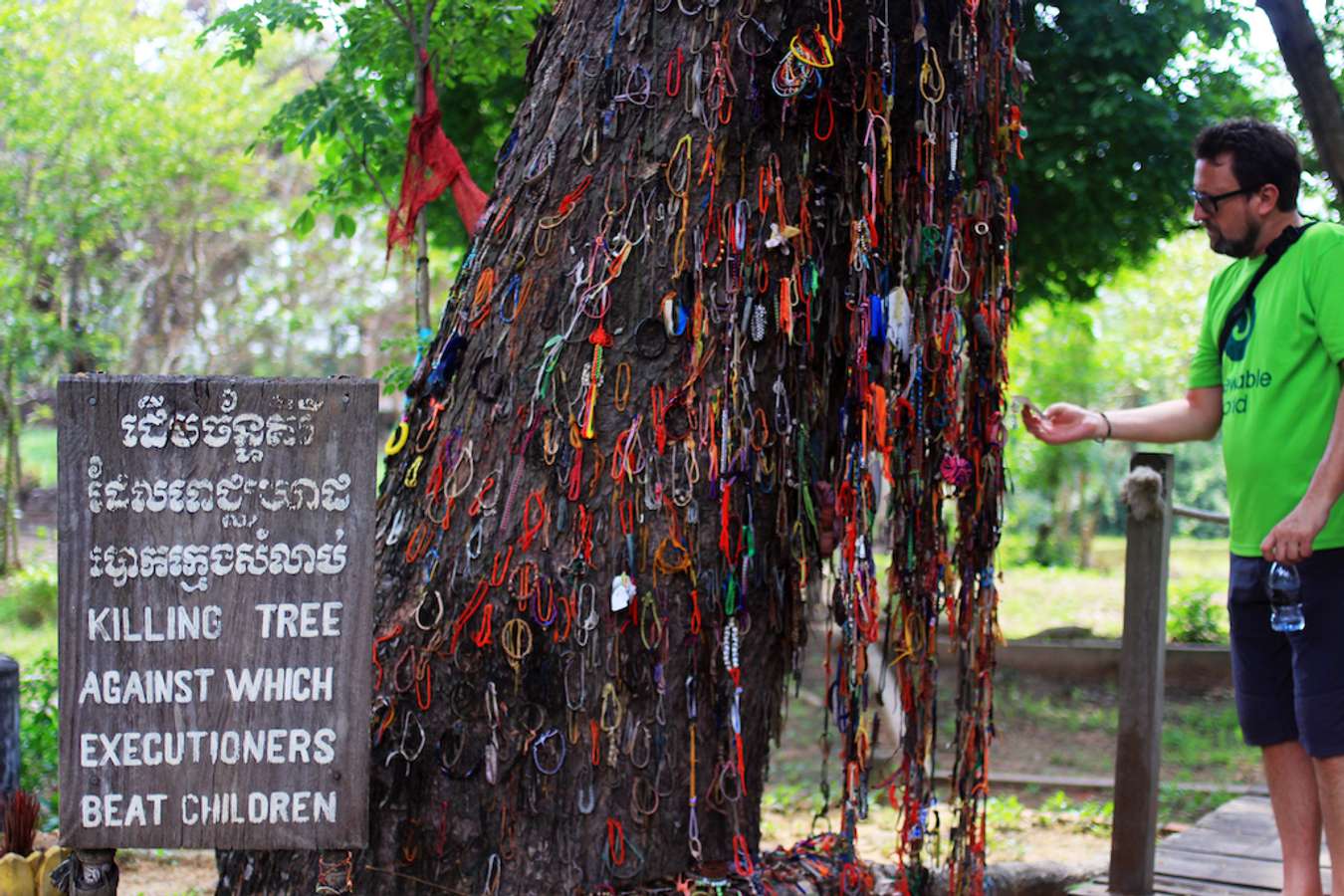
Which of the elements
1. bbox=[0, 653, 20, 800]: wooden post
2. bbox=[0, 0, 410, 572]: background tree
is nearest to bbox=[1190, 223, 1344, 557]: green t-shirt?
bbox=[0, 653, 20, 800]: wooden post

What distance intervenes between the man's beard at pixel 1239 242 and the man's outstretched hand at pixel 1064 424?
556mm

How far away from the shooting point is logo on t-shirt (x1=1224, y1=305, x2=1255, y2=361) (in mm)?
3178

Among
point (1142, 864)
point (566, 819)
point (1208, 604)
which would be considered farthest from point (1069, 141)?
point (1208, 604)

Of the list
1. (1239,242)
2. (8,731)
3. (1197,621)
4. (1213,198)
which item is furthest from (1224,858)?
(1197,621)

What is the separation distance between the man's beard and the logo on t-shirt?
15cm

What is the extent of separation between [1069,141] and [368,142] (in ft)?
11.4

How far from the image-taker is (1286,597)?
2967mm

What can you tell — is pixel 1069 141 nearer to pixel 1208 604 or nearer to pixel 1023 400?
pixel 1023 400

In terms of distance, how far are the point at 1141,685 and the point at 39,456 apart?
82.9 ft

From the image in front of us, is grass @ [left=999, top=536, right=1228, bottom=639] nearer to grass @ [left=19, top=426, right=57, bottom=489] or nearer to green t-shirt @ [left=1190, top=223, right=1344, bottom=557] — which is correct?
green t-shirt @ [left=1190, top=223, right=1344, bottom=557]

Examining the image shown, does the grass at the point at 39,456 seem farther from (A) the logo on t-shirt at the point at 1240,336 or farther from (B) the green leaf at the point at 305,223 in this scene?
(A) the logo on t-shirt at the point at 1240,336

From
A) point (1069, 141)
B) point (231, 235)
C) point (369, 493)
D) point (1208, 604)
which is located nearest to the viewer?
point (369, 493)

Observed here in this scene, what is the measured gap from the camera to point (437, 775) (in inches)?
121

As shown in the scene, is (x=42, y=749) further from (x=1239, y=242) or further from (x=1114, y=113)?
(x=1114, y=113)
